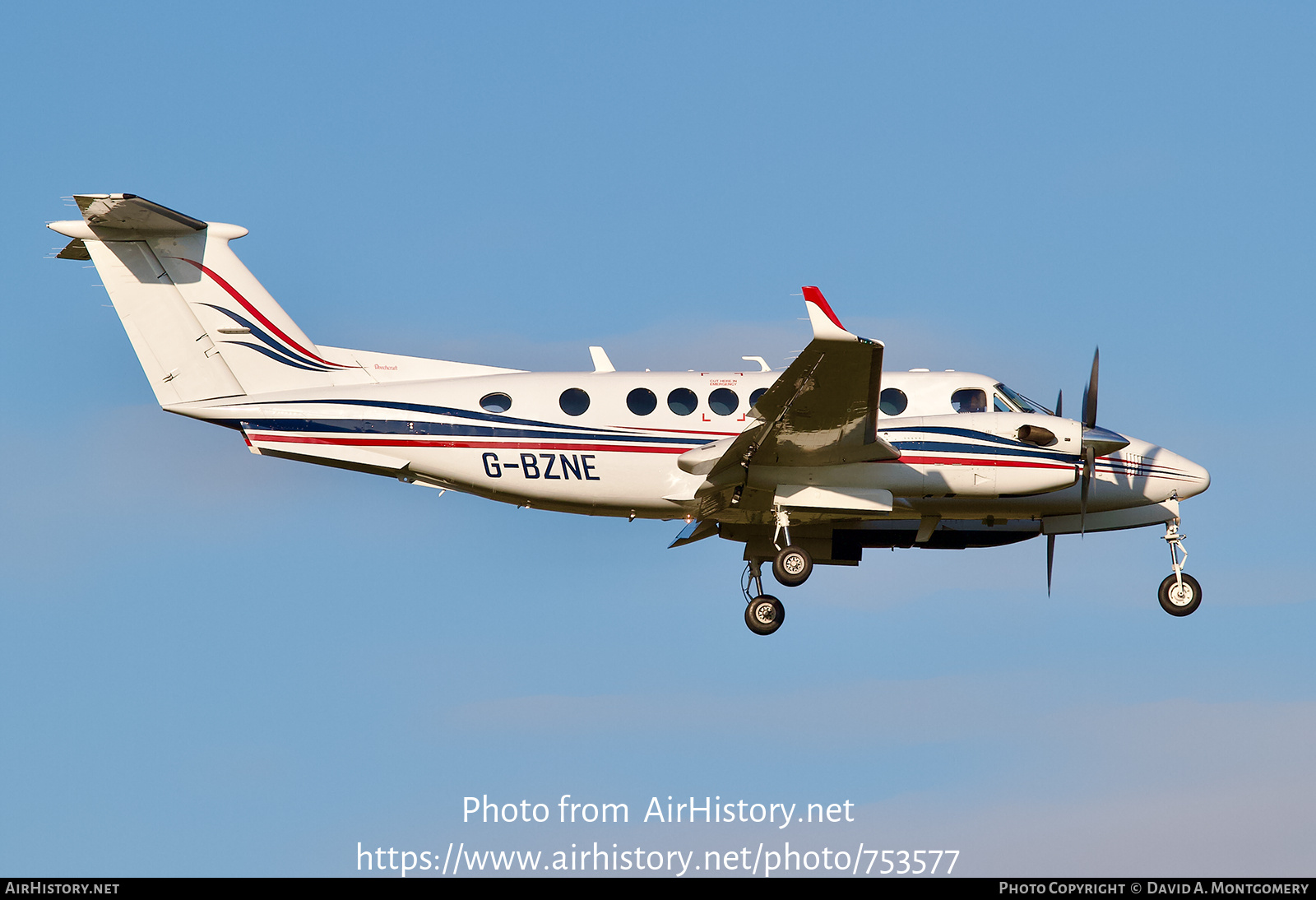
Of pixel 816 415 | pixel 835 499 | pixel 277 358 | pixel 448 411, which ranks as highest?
pixel 277 358

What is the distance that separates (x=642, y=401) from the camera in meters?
21.6

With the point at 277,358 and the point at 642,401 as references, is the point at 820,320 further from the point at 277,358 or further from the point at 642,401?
the point at 277,358

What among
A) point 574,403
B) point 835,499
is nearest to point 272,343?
point 574,403

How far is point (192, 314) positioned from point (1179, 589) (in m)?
15.0

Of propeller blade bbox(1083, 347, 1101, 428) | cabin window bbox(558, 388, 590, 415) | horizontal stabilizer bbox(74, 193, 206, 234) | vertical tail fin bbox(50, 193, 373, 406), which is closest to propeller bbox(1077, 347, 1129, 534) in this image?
propeller blade bbox(1083, 347, 1101, 428)

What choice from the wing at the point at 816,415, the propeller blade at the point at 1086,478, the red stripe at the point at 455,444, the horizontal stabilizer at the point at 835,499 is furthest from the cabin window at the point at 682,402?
the propeller blade at the point at 1086,478

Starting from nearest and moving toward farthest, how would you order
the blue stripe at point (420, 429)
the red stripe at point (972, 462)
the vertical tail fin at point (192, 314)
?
1. the red stripe at point (972, 462)
2. the blue stripe at point (420, 429)
3. the vertical tail fin at point (192, 314)

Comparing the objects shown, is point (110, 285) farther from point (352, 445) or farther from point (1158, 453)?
point (1158, 453)

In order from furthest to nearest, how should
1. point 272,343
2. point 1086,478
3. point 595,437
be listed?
point 272,343
point 1086,478
point 595,437

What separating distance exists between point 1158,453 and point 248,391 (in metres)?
13.5

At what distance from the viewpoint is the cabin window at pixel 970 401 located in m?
21.9

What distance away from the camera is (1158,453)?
74.9ft

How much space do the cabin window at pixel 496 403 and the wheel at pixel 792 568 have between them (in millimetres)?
4404

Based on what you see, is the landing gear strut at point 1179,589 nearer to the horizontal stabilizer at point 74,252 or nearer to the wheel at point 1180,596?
the wheel at point 1180,596
